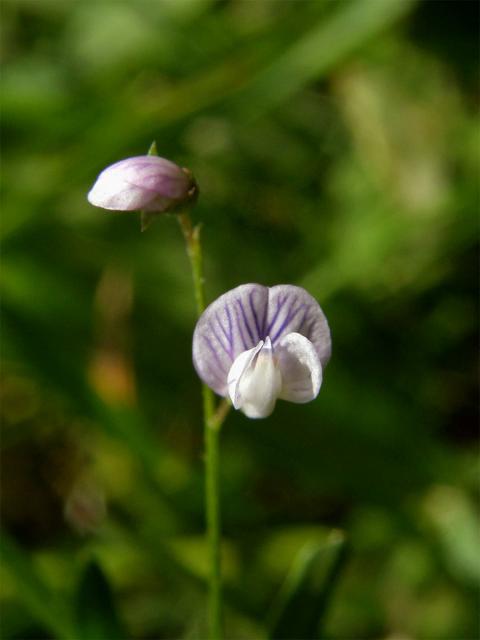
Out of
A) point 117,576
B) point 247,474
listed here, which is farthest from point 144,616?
point 247,474

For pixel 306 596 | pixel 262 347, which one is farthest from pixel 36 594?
pixel 262 347

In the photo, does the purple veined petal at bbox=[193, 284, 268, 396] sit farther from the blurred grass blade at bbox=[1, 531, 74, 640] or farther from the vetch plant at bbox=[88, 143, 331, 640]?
the blurred grass blade at bbox=[1, 531, 74, 640]

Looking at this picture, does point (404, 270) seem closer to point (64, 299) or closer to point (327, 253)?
point (327, 253)

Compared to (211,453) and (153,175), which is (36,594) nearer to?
(211,453)

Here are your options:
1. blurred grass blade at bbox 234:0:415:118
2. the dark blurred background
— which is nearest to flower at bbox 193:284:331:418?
the dark blurred background

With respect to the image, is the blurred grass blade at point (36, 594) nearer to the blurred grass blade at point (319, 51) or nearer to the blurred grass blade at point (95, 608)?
the blurred grass blade at point (95, 608)

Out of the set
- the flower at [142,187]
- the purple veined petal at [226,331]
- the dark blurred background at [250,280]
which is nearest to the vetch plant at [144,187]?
the flower at [142,187]

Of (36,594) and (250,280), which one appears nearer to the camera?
(36,594)
